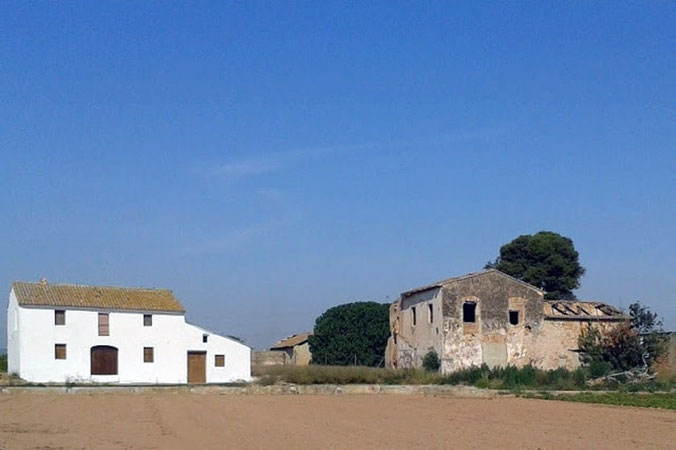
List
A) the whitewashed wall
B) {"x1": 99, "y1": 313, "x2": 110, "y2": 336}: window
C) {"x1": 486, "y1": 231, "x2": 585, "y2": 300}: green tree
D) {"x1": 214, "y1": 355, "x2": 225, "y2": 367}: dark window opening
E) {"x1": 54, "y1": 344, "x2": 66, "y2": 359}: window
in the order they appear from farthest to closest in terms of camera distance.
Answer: {"x1": 486, "y1": 231, "x2": 585, "y2": 300}: green tree < {"x1": 214, "y1": 355, "x2": 225, "y2": 367}: dark window opening < {"x1": 99, "y1": 313, "x2": 110, "y2": 336}: window < {"x1": 54, "y1": 344, "x2": 66, "y2": 359}: window < the whitewashed wall

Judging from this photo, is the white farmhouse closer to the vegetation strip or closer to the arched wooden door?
the arched wooden door

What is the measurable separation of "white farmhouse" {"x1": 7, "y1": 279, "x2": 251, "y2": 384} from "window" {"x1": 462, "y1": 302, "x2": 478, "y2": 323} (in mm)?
12488

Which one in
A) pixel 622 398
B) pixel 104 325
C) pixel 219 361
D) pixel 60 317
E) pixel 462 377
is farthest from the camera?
pixel 219 361

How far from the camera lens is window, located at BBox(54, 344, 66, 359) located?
4366 centimetres

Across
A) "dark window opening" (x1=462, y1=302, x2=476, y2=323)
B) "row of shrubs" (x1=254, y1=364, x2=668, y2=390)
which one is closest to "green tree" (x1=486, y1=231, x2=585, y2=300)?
"dark window opening" (x1=462, y1=302, x2=476, y2=323)

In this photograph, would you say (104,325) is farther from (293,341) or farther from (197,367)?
(293,341)

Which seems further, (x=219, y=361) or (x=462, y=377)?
(x=219, y=361)

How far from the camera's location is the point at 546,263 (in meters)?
67.1

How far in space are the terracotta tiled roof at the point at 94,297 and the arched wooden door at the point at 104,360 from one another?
7.04 ft

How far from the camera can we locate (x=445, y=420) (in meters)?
24.1

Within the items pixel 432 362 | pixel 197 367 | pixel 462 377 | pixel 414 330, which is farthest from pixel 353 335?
pixel 462 377

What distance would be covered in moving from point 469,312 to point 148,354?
16.8 meters

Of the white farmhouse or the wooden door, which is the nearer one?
the white farmhouse

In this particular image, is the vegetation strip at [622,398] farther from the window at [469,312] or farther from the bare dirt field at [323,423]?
the window at [469,312]
